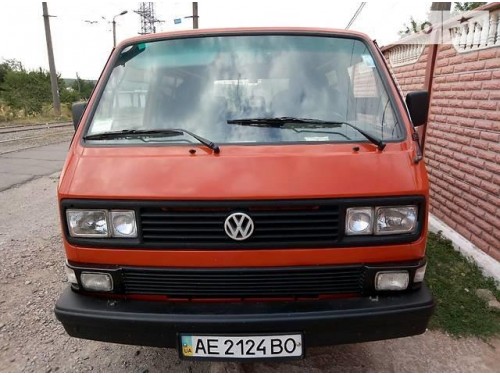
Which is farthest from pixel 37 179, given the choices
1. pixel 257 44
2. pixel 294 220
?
pixel 294 220

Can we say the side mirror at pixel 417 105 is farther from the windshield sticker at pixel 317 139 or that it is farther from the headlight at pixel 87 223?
the headlight at pixel 87 223

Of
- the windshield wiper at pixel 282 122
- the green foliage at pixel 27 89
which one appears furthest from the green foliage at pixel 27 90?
the windshield wiper at pixel 282 122

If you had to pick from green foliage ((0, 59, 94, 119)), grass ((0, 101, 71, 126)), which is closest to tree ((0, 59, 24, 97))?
green foliage ((0, 59, 94, 119))

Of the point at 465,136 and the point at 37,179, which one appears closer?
the point at 465,136

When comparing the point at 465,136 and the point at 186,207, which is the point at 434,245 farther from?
the point at 186,207

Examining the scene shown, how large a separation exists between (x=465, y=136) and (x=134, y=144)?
3382 millimetres

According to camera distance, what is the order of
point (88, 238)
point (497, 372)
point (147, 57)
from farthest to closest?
point (147, 57)
point (497, 372)
point (88, 238)

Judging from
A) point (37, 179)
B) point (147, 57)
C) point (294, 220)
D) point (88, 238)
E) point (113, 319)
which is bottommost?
point (37, 179)

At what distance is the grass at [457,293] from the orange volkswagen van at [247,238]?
1100 mm

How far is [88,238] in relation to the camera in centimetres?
203

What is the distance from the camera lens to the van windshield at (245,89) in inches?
88.4

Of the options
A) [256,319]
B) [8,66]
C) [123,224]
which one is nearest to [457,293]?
[256,319]

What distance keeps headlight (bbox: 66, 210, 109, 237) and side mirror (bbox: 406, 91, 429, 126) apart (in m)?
1.95

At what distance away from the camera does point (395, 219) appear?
1971 millimetres
